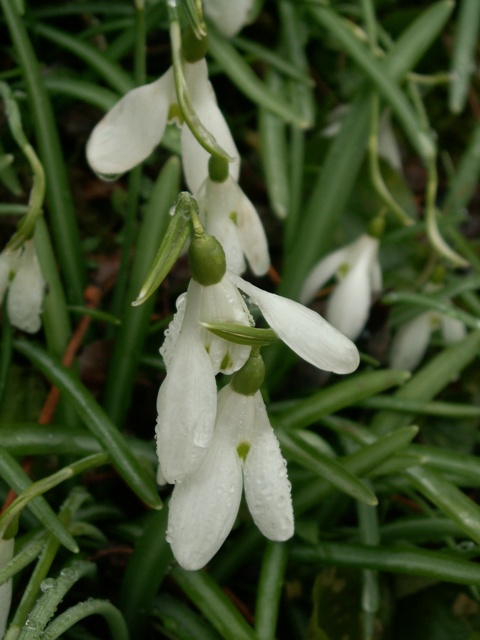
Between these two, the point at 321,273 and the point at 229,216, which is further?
the point at 321,273

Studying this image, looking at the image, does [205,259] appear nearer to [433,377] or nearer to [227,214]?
[227,214]

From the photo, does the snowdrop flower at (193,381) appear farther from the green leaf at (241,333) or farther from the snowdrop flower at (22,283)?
the snowdrop flower at (22,283)

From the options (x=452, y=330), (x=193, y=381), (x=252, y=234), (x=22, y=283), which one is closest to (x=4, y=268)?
(x=22, y=283)

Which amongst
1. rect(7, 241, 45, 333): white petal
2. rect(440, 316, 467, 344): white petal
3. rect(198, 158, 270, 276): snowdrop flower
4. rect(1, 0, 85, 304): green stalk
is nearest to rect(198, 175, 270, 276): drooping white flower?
rect(198, 158, 270, 276): snowdrop flower

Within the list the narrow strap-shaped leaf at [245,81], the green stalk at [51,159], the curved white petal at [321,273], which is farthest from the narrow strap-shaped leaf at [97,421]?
the narrow strap-shaped leaf at [245,81]

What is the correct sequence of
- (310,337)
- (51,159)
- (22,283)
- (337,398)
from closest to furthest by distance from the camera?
(310,337), (22,283), (337,398), (51,159)

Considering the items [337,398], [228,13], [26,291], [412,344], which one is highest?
[228,13]

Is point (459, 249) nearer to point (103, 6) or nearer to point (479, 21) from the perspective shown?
point (479, 21)

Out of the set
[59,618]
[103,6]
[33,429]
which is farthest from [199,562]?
[103,6]
